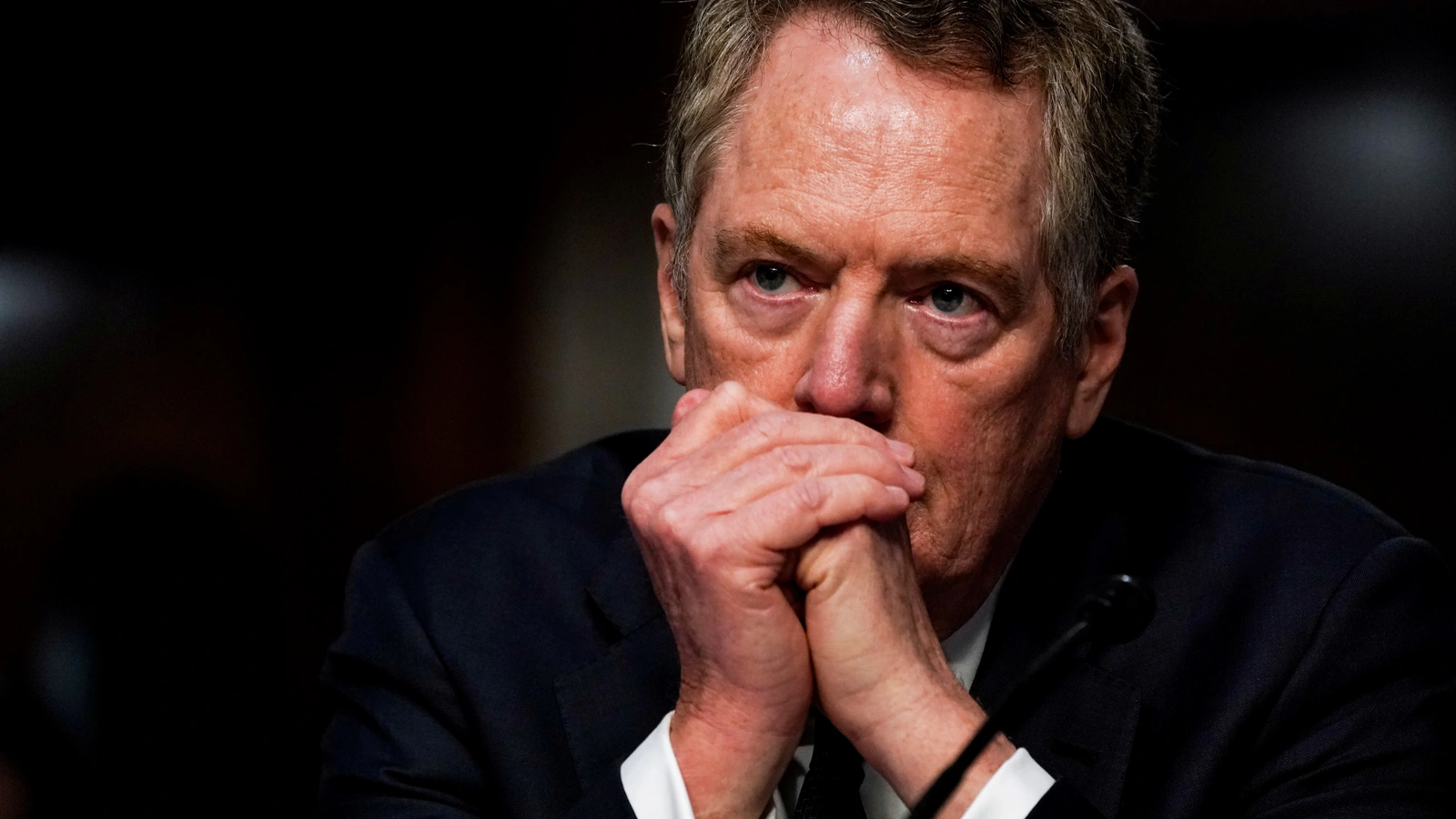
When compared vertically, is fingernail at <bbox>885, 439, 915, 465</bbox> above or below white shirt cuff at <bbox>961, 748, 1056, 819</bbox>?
above

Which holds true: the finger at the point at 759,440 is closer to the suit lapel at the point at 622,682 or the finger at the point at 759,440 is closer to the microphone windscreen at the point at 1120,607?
the microphone windscreen at the point at 1120,607

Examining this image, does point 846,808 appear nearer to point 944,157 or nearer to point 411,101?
point 944,157

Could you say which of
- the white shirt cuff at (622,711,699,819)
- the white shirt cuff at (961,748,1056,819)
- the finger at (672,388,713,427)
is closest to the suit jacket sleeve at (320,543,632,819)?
the white shirt cuff at (622,711,699,819)

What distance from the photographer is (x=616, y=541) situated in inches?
75.5

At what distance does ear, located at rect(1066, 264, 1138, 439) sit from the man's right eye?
0.46 m

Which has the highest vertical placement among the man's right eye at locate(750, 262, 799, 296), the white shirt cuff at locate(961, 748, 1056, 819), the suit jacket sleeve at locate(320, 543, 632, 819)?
the man's right eye at locate(750, 262, 799, 296)

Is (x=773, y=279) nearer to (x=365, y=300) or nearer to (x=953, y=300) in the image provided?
(x=953, y=300)

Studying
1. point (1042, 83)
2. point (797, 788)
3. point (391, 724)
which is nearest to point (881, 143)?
point (1042, 83)

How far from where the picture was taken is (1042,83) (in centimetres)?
162

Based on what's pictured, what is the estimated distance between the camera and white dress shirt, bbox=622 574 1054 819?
4.41ft

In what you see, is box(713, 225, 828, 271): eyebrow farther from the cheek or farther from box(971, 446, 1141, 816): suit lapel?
box(971, 446, 1141, 816): suit lapel

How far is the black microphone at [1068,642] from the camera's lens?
1.16 m

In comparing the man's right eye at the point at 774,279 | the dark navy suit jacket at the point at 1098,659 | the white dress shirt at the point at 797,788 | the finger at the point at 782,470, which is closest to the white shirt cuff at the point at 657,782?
the white dress shirt at the point at 797,788

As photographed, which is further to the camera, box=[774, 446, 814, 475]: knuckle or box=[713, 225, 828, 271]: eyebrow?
box=[713, 225, 828, 271]: eyebrow
